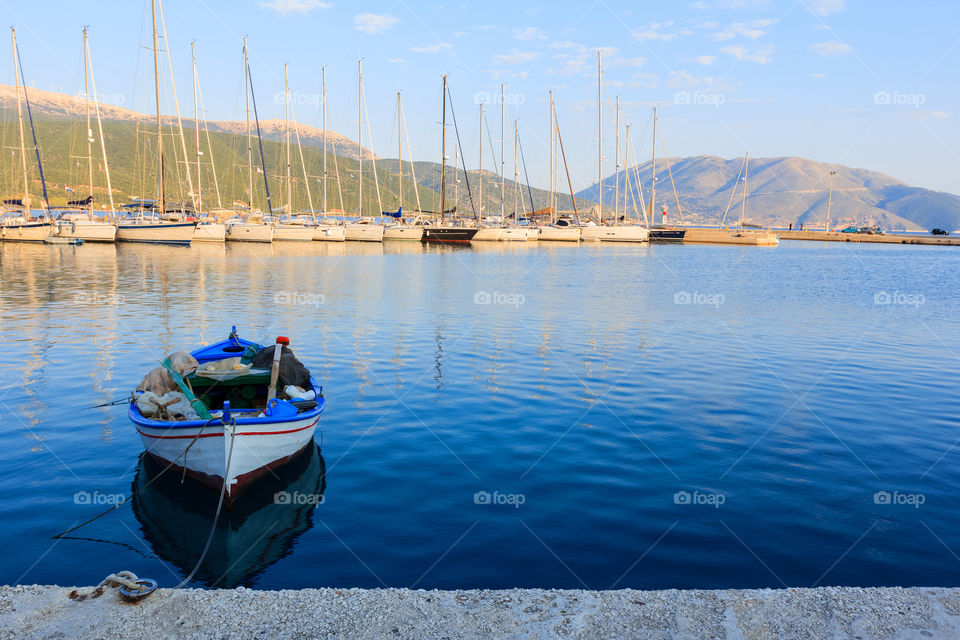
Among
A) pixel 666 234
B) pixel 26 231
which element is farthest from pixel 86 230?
pixel 666 234

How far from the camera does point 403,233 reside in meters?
99.9

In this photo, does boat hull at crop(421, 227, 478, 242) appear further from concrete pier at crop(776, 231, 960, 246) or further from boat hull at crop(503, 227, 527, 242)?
concrete pier at crop(776, 231, 960, 246)

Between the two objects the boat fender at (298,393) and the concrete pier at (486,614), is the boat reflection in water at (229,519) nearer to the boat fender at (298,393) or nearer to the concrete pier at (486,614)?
the boat fender at (298,393)

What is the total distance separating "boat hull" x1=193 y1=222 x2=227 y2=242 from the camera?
8038 centimetres

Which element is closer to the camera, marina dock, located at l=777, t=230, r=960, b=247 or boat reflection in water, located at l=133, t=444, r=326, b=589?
boat reflection in water, located at l=133, t=444, r=326, b=589

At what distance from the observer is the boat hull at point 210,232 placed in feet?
264

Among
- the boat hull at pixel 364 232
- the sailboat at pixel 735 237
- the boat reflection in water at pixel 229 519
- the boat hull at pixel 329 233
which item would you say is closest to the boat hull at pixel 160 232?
the boat hull at pixel 329 233

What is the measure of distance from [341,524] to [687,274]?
5445 centimetres

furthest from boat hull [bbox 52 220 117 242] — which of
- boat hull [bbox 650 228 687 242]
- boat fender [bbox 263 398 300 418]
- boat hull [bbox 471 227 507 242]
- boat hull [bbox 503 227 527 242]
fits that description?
boat hull [bbox 650 228 687 242]

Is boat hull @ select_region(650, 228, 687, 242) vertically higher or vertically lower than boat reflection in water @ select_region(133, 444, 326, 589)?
Result: higher

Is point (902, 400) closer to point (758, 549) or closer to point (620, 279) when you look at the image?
point (758, 549)

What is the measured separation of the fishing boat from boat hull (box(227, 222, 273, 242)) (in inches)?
3048

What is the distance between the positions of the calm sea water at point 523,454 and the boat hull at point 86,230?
47.0 metres

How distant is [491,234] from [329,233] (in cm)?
2673
